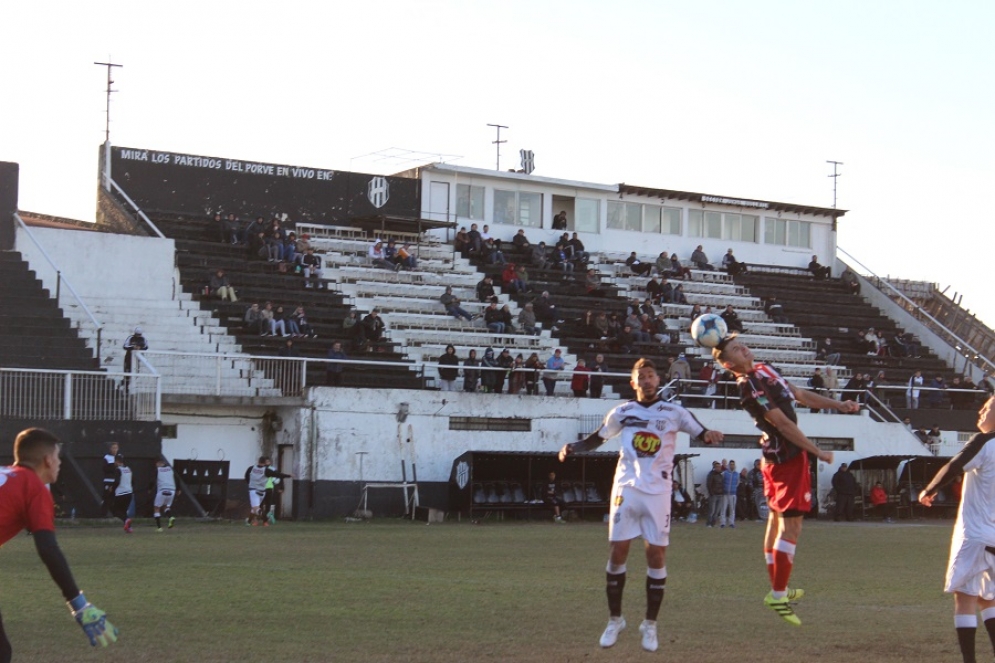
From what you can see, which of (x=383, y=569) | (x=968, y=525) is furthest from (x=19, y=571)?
(x=968, y=525)

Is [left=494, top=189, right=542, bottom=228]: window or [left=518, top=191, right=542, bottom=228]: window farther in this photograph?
[left=518, top=191, right=542, bottom=228]: window

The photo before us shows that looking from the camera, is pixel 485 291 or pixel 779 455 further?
pixel 485 291

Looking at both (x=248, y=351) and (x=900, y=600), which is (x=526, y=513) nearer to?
(x=248, y=351)

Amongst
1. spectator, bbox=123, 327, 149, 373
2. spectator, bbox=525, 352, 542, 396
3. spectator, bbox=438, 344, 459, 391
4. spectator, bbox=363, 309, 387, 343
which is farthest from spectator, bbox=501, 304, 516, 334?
spectator, bbox=123, 327, 149, 373

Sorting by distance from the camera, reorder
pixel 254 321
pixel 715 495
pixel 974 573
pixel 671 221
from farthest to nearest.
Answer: pixel 671 221, pixel 254 321, pixel 715 495, pixel 974 573

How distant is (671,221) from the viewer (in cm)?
5566

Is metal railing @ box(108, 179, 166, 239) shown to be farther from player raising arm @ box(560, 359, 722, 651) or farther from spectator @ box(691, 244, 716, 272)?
player raising arm @ box(560, 359, 722, 651)

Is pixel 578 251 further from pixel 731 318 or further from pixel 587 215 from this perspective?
pixel 731 318

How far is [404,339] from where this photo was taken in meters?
40.1

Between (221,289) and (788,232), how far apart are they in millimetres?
28522

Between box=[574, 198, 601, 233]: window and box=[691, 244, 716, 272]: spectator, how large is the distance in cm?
390

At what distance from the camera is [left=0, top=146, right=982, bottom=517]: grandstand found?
35062mm

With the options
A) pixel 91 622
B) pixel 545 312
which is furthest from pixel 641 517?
pixel 545 312

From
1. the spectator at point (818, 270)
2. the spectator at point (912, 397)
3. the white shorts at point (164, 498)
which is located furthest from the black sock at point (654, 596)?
the spectator at point (818, 270)
